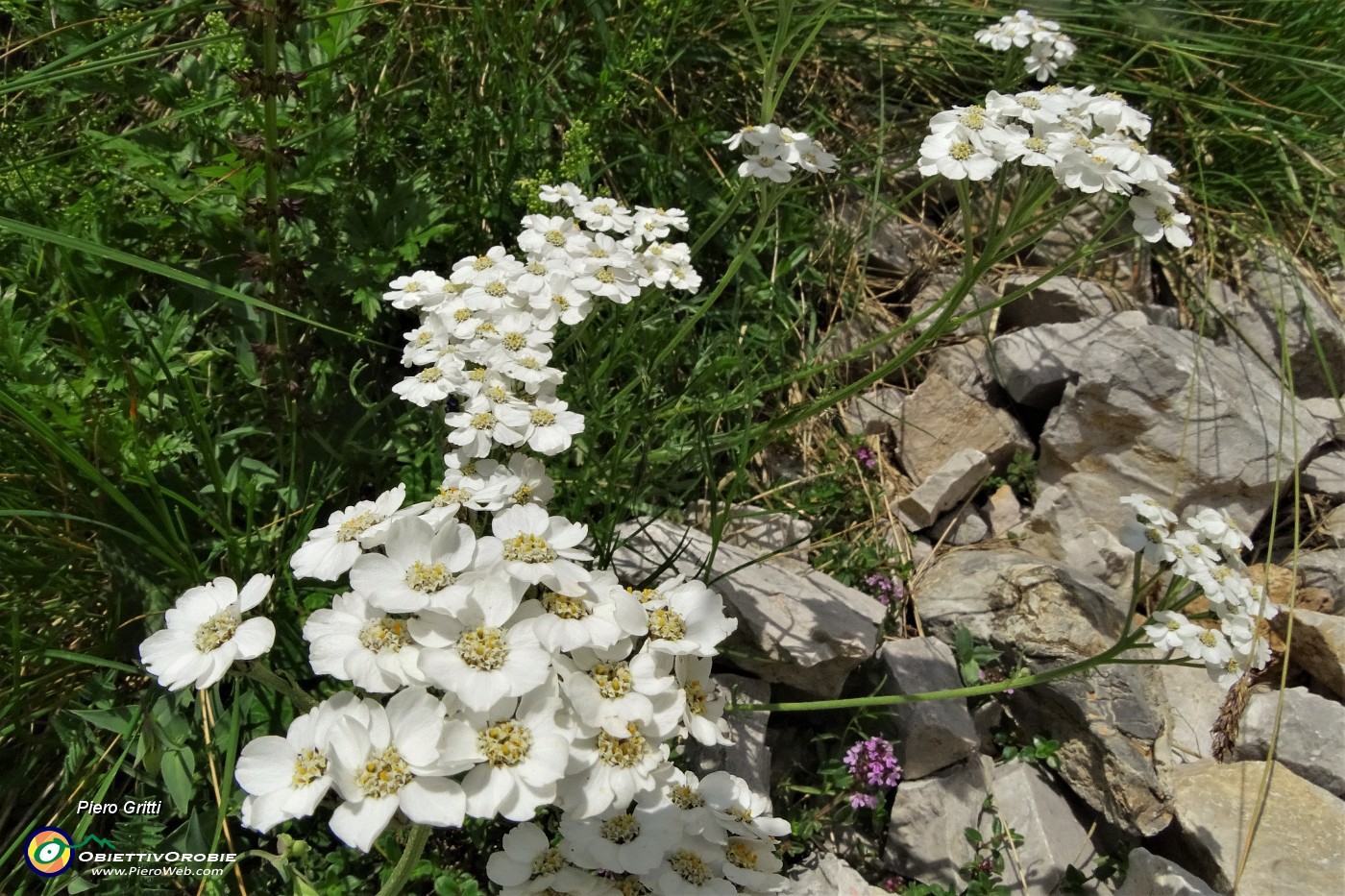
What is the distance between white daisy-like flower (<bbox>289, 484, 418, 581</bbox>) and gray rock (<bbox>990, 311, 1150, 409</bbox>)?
270cm

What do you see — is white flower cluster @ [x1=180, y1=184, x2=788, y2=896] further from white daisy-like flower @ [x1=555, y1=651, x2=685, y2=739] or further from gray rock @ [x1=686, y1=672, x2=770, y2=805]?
gray rock @ [x1=686, y1=672, x2=770, y2=805]

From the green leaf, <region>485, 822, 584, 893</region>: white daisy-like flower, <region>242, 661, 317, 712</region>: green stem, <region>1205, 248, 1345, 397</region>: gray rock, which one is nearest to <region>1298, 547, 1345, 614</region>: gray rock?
<region>1205, 248, 1345, 397</region>: gray rock

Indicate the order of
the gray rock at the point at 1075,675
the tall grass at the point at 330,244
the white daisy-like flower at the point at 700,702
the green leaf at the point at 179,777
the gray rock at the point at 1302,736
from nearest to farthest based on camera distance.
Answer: the white daisy-like flower at the point at 700,702 < the green leaf at the point at 179,777 < the tall grass at the point at 330,244 < the gray rock at the point at 1075,675 < the gray rock at the point at 1302,736

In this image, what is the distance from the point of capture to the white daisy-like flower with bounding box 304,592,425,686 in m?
1.25

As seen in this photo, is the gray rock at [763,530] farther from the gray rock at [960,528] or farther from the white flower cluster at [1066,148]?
the white flower cluster at [1066,148]

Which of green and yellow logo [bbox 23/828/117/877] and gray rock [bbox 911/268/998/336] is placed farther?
gray rock [bbox 911/268/998/336]

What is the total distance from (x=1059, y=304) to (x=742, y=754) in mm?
2620

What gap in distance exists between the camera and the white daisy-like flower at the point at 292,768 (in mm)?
1208

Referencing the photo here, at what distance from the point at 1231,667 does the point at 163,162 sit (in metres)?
3.11

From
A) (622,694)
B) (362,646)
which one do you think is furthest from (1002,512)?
(362,646)

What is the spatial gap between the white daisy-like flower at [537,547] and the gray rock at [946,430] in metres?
2.27

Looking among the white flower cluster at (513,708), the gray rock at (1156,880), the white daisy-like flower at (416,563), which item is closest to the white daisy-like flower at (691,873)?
the white flower cluster at (513,708)

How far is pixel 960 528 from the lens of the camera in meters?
3.38

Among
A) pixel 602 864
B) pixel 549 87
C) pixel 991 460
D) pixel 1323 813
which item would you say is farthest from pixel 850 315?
pixel 602 864
